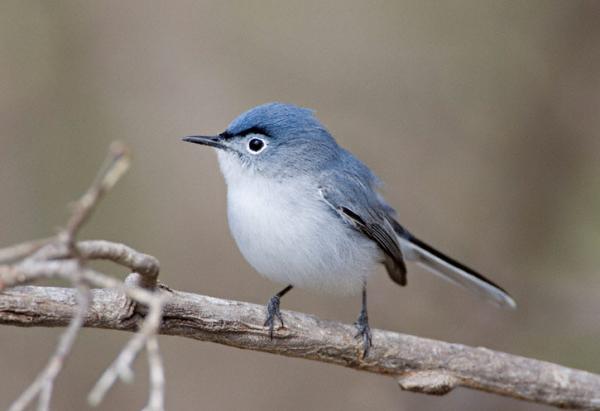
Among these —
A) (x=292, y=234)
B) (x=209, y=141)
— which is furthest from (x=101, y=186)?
(x=209, y=141)

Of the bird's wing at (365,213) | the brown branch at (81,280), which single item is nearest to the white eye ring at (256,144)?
the bird's wing at (365,213)

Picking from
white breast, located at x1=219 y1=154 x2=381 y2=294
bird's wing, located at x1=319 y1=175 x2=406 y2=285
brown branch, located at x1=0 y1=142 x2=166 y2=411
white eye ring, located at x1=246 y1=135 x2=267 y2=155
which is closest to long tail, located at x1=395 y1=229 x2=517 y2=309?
bird's wing, located at x1=319 y1=175 x2=406 y2=285

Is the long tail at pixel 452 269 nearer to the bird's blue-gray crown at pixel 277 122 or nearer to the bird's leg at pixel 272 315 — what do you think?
the bird's blue-gray crown at pixel 277 122

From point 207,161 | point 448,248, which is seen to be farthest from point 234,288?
point 448,248

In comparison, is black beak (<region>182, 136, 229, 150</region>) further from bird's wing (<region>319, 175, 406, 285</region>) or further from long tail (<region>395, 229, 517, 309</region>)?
long tail (<region>395, 229, 517, 309</region>)

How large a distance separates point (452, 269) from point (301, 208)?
1.10m

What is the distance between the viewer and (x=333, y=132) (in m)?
5.60

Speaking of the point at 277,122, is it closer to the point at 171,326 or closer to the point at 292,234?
the point at 292,234

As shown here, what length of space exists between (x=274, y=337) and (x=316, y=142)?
1170mm

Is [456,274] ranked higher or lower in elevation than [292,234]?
higher

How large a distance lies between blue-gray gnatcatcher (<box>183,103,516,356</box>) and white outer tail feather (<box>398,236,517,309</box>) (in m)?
0.02

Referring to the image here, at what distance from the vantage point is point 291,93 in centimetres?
574

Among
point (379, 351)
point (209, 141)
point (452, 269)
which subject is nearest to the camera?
point (379, 351)

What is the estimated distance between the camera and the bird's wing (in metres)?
3.60
